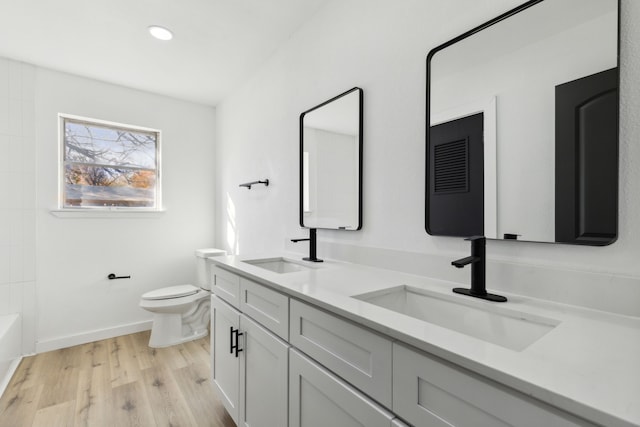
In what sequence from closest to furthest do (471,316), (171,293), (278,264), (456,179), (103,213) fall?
(471,316), (456,179), (278,264), (171,293), (103,213)

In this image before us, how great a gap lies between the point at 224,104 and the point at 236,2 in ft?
5.01

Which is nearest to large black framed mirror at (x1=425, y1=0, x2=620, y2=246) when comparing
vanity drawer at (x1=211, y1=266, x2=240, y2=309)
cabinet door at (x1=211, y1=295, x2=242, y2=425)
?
vanity drawer at (x1=211, y1=266, x2=240, y2=309)

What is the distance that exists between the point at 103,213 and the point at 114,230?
0.18 meters

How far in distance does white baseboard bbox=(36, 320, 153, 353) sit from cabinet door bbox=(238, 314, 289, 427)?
205cm

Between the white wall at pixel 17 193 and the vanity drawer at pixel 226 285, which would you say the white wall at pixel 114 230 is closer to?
the white wall at pixel 17 193

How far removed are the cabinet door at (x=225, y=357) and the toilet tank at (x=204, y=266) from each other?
123 centimetres

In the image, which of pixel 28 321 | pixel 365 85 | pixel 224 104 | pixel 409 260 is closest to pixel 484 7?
pixel 365 85

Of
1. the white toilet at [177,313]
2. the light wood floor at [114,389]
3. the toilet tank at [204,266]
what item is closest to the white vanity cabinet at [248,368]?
the light wood floor at [114,389]

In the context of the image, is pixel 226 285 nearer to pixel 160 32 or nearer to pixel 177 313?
pixel 177 313

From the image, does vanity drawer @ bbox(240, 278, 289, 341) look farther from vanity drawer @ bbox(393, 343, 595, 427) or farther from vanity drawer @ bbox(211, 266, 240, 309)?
vanity drawer @ bbox(393, 343, 595, 427)

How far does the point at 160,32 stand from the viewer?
2.07 meters

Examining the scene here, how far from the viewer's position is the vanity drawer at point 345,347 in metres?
0.75

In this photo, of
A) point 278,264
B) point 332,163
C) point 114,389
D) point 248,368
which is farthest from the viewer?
point 114,389

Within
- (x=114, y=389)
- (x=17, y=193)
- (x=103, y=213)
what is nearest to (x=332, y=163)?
(x=114, y=389)
